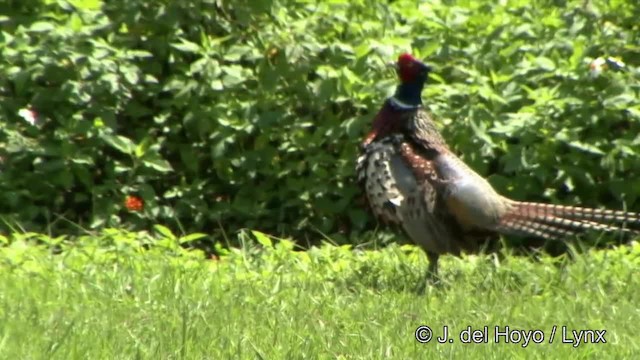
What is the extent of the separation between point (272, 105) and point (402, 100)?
141cm

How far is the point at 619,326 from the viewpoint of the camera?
6.34m

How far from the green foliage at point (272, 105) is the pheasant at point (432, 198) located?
0.86m

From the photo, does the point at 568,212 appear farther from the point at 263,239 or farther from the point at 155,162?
the point at 155,162

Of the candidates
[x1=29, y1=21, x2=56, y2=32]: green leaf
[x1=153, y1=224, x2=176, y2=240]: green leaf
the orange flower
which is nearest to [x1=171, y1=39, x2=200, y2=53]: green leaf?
[x1=29, y1=21, x2=56, y2=32]: green leaf

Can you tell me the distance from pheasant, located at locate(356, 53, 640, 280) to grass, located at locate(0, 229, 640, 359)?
164 millimetres

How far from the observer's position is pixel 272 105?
29.0 ft

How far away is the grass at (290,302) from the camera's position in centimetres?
→ 576

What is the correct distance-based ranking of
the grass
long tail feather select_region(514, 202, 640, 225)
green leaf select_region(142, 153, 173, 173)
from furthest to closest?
green leaf select_region(142, 153, 173, 173), long tail feather select_region(514, 202, 640, 225), the grass

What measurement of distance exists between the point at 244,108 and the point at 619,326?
3055mm

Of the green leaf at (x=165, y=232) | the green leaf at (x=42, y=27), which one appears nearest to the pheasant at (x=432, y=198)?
the green leaf at (x=165, y=232)

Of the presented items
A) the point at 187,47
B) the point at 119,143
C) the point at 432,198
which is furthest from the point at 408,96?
the point at 119,143

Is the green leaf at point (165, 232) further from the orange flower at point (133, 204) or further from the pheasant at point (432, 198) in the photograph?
the pheasant at point (432, 198)

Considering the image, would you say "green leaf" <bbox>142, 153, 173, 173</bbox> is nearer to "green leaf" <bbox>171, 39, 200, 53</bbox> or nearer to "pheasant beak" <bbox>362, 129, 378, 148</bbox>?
"green leaf" <bbox>171, 39, 200, 53</bbox>

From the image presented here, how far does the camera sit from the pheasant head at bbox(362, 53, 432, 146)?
7.55 m
